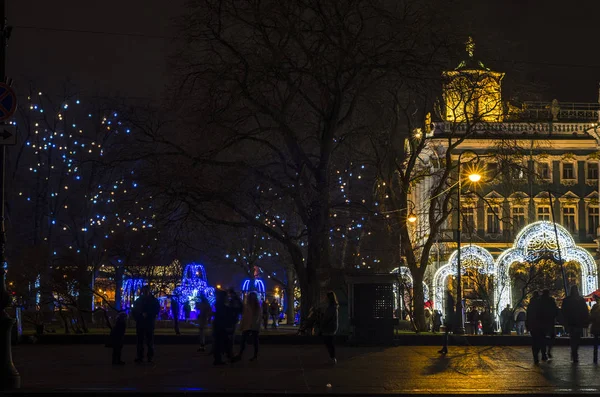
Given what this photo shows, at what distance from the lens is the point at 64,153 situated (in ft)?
192

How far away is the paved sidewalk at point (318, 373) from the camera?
59.0 ft

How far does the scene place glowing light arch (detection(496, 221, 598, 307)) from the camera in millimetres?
53656

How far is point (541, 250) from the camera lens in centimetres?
5453

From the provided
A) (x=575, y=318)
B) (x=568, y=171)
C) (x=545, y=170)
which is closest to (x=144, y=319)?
(x=575, y=318)

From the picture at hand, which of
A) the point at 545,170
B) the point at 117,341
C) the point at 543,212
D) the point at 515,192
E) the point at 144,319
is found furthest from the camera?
the point at 545,170

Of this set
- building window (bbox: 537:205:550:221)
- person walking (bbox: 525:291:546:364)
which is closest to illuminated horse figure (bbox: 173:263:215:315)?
person walking (bbox: 525:291:546:364)

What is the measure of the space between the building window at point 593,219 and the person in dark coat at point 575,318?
55.0 metres

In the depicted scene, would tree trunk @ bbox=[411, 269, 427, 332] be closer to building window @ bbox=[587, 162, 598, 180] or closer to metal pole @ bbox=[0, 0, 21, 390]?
metal pole @ bbox=[0, 0, 21, 390]

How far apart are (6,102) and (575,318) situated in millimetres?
15102

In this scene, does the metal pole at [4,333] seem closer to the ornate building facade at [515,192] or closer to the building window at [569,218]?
the ornate building facade at [515,192]

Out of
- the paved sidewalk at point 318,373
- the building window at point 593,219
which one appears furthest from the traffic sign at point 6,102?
the building window at point 593,219

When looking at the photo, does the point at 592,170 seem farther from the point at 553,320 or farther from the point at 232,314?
the point at 232,314

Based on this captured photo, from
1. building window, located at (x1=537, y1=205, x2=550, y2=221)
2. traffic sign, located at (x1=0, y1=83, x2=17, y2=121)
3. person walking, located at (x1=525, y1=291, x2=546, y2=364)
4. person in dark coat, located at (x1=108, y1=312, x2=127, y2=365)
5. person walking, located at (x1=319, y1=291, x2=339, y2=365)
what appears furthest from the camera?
building window, located at (x1=537, y1=205, x2=550, y2=221)

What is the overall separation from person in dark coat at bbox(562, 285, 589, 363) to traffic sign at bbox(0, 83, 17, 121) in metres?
14.8
